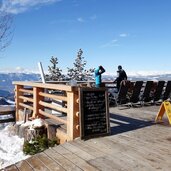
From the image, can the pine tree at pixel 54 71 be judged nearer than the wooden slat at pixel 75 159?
No

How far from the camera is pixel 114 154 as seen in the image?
5664mm

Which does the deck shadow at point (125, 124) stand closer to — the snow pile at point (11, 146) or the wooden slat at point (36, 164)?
the snow pile at point (11, 146)

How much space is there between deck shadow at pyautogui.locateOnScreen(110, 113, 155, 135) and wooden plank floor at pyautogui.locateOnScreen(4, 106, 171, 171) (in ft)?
0.08

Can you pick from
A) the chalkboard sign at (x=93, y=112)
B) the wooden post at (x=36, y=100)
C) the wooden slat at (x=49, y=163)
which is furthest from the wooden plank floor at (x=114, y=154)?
the wooden post at (x=36, y=100)

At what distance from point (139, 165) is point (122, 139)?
66.5 inches

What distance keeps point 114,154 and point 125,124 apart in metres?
2.84

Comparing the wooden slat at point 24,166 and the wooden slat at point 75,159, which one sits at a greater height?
the wooden slat at point 75,159

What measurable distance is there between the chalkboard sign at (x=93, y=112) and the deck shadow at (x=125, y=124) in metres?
0.53

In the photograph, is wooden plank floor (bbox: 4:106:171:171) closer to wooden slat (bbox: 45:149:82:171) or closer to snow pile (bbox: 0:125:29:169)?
wooden slat (bbox: 45:149:82:171)

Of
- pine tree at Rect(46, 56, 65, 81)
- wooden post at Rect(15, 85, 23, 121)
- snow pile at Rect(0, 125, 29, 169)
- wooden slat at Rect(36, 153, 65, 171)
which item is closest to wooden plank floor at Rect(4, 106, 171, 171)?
wooden slat at Rect(36, 153, 65, 171)

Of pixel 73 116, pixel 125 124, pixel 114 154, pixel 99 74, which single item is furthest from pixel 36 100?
pixel 114 154

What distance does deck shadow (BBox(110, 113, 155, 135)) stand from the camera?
772cm

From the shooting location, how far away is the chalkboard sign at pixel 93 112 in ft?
21.8

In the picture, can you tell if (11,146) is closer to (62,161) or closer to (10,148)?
(10,148)
